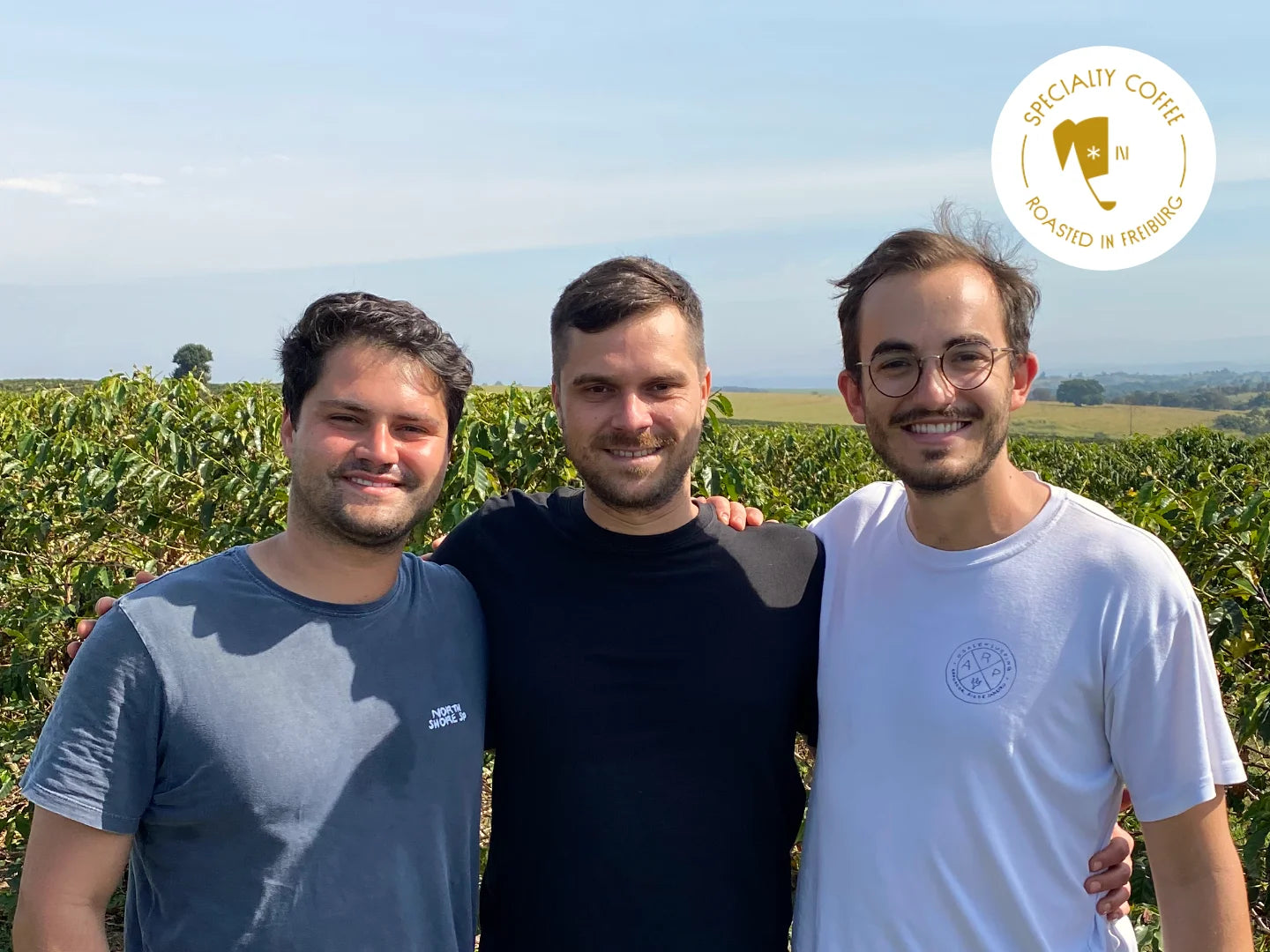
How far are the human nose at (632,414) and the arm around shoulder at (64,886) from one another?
3.81 feet

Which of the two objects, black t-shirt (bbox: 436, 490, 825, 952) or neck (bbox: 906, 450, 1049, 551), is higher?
neck (bbox: 906, 450, 1049, 551)

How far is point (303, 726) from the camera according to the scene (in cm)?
172

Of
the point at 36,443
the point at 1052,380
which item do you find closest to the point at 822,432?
the point at 36,443

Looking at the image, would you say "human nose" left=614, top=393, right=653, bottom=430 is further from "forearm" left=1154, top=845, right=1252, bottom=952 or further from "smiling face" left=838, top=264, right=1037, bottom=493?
"forearm" left=1154, top=845, right=1252, bottom=952

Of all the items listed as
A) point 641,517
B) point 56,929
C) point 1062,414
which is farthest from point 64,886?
point 1062,414

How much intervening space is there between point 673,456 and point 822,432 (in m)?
15.4

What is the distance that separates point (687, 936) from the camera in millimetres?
1888

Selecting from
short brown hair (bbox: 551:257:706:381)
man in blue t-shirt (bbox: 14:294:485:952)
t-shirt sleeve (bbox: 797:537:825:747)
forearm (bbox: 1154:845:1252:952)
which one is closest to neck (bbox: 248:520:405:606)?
man in blue t-shirt (bbox: 14:294:485:952)

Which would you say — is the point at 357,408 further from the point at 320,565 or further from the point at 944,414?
the point at 944,414

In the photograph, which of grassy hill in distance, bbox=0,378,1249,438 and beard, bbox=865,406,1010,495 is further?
grassy hill in distance, bbox=0,378,1249,438

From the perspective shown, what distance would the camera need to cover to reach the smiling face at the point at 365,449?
6.15 ft

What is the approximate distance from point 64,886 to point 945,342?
1.79 m

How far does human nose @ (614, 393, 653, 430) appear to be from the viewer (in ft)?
6.76

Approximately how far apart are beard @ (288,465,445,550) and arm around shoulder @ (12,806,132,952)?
24.2 inches
